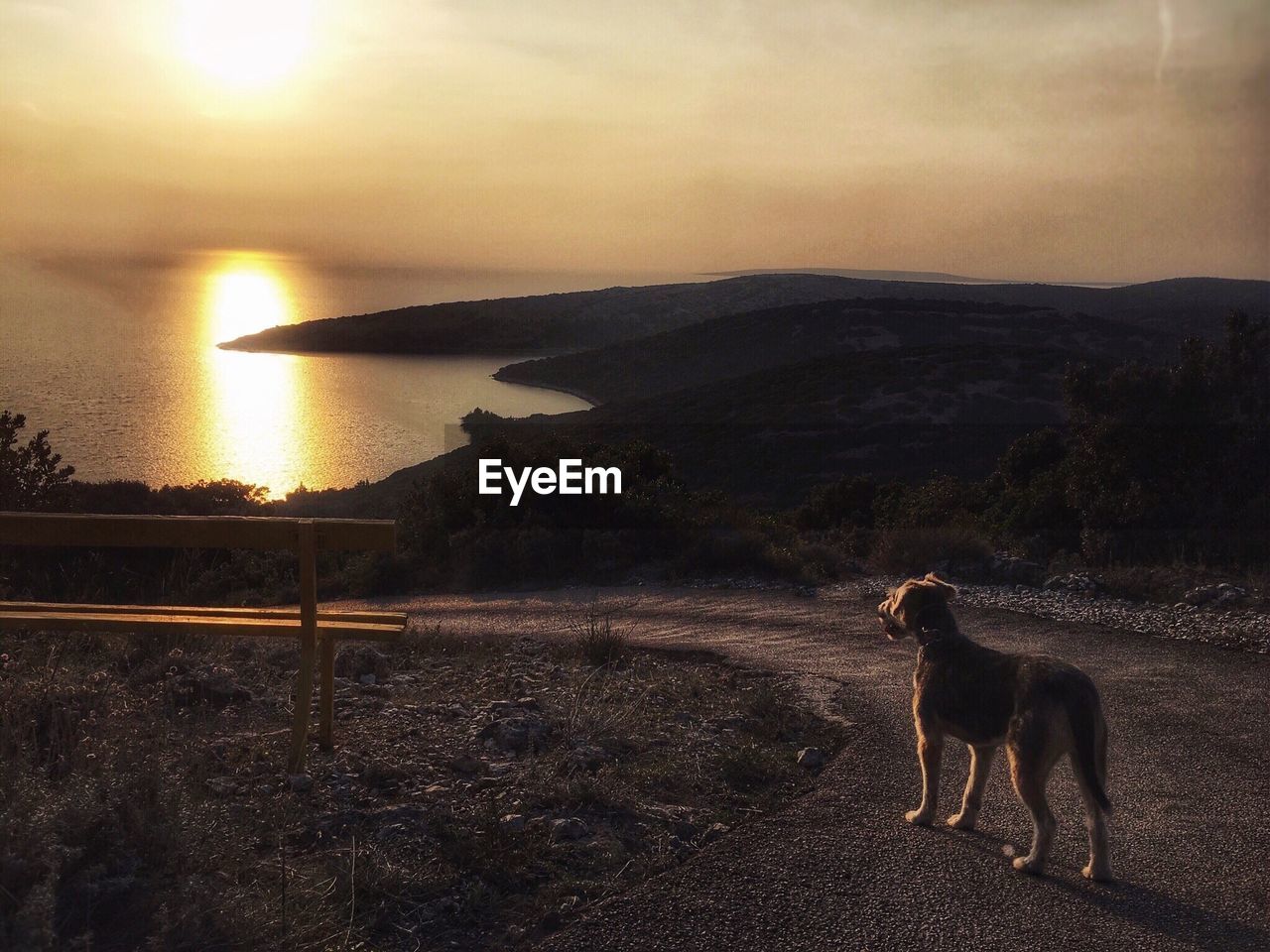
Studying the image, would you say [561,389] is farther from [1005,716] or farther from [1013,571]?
[1005,716]

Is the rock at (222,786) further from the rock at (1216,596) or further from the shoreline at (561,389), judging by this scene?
the shoreline at (561,389)

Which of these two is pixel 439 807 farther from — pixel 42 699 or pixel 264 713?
pixel 42 699

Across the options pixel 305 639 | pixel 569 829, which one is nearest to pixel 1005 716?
pixel 569 829

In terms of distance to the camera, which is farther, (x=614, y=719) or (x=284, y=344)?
(x=284, y=344)

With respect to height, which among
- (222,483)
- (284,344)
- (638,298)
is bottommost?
(222,483)

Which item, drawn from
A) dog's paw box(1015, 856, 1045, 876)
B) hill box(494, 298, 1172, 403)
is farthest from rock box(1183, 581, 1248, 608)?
hill box(494, 298, 1172, 403)

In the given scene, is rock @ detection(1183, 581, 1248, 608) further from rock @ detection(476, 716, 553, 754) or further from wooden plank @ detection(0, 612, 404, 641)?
wooden plank @ detection(0, 612, 404, 641)

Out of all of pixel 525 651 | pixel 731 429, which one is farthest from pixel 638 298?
pixel 525 651
